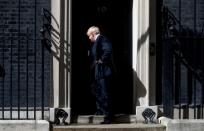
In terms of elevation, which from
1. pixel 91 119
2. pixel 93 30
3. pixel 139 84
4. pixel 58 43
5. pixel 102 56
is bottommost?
pixel 91 119

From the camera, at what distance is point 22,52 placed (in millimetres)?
12375

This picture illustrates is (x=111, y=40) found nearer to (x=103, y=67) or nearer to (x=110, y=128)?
(x=103, y=67)

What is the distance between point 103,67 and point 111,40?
36.8 inches

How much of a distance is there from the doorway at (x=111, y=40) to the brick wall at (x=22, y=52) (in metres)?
0.70

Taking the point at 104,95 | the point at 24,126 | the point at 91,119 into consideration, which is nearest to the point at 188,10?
the point at 104,95

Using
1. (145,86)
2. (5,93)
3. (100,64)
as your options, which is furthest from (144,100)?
(5,93)

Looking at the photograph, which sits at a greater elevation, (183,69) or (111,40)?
(111,40)

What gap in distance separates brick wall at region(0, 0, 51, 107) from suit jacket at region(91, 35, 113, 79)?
2.64 ft

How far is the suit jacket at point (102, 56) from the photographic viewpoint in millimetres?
12102

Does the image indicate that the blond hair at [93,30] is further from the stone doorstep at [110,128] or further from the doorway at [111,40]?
the stone doorstep at [110,128]

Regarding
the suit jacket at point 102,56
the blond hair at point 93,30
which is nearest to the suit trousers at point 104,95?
the suit jacket at point 102,56

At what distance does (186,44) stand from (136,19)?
0.96 m

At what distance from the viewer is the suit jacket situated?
476 inches

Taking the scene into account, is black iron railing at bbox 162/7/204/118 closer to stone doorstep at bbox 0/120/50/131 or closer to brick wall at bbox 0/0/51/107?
brick wall at bbox 0/0/51/107
